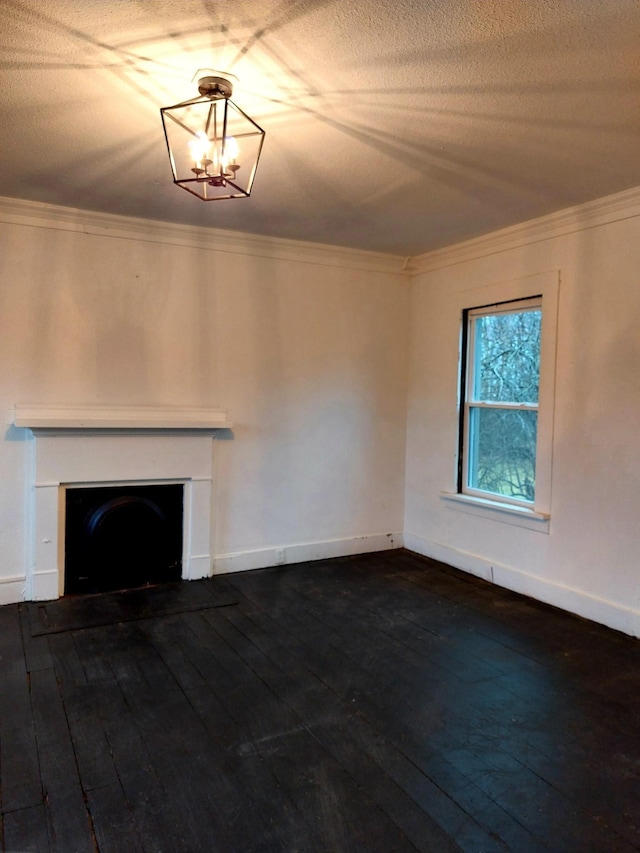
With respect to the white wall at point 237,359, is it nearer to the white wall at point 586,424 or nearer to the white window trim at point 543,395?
the white wall at point 586,424

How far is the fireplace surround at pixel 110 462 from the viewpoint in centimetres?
354

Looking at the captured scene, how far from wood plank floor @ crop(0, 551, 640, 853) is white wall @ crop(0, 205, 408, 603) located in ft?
2.91

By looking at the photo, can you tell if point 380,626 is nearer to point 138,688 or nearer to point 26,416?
point 138,688

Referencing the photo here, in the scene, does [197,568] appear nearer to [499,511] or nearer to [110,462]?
[110,462]

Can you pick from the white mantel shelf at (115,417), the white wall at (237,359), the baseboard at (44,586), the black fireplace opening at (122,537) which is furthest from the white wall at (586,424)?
the baseboard at (44,586)

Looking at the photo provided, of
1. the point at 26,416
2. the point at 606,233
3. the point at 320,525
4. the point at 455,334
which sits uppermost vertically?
the point at 606,233

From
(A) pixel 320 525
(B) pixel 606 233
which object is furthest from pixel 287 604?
(B) pixel 606 233

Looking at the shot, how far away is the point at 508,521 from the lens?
3.90 m

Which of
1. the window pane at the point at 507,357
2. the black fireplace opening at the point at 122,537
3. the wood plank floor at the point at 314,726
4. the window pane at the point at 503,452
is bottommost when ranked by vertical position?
the wood plank floor at the point at 314,726

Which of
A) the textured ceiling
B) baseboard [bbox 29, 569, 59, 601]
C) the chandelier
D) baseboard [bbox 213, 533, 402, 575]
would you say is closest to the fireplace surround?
baseboard [bbox 29, 569, 59, 601]

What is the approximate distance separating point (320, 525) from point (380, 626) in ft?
4.42

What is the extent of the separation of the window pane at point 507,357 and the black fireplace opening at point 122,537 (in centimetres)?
233

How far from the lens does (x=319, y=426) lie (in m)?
4.46

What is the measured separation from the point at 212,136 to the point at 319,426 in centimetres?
243
